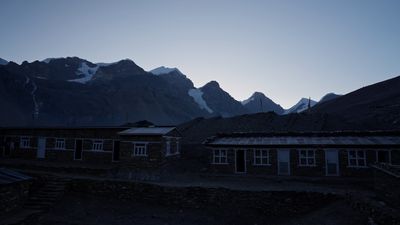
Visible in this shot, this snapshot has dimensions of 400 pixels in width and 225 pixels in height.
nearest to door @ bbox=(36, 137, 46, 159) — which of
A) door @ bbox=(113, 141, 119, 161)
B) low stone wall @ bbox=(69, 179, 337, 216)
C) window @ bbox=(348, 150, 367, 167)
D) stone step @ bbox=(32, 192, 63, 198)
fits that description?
door @ bbox=(113, 141, 119, 161)

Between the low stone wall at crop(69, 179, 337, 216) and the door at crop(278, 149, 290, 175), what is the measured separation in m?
6.35

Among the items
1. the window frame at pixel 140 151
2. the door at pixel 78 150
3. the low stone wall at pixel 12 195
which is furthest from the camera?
the door at pixel 78 150

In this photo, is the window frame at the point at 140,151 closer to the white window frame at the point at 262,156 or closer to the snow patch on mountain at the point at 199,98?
the white window frame at the point at 262,156

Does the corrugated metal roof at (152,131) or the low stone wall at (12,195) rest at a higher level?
the corrugated metal roof at (152,131)

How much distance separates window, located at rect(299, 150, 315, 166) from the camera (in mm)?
24531

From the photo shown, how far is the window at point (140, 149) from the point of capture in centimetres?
2501

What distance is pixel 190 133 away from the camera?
49156 mm

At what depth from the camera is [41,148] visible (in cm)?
3172

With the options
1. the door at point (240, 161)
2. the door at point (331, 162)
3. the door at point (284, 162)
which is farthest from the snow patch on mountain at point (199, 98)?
the door at point (331, 162)

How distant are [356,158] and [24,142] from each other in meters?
36.1

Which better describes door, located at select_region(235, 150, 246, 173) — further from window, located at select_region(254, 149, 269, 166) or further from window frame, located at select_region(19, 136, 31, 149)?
window frame, located at select_region(19, 136, 31, 149)

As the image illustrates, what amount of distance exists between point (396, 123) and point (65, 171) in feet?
154

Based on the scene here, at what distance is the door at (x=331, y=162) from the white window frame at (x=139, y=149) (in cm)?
1643

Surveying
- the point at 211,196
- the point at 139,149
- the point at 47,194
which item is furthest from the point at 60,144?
the point at 211,196
